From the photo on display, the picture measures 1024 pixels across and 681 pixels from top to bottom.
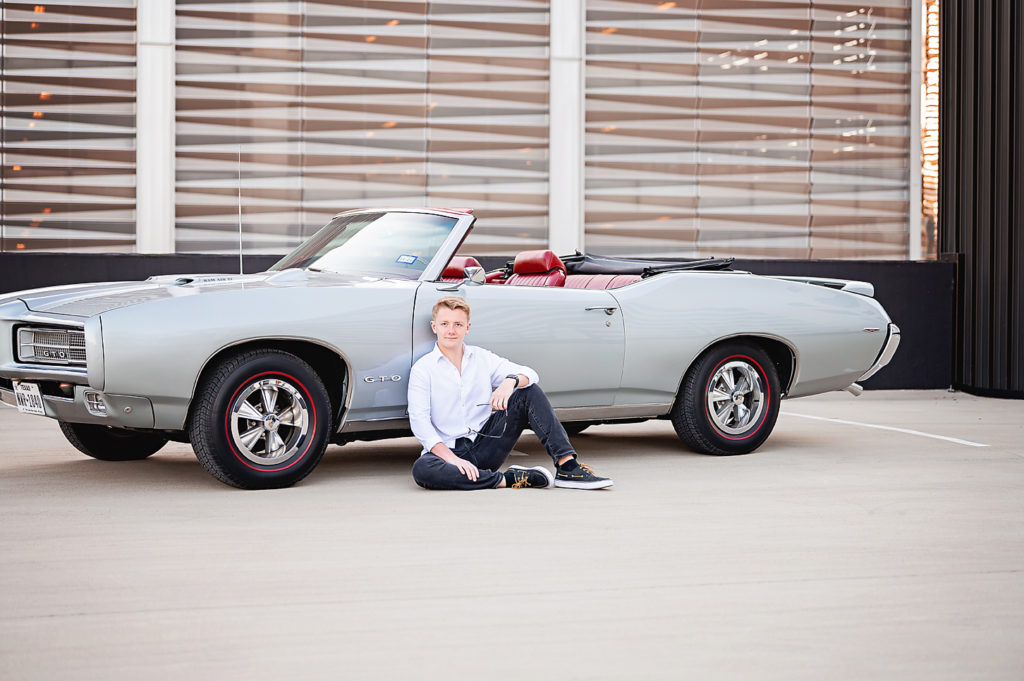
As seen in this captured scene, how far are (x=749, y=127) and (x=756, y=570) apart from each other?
9.96 metres

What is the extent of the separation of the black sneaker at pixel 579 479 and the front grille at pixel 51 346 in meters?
2.21

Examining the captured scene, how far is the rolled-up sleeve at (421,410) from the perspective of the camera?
557 centimetres

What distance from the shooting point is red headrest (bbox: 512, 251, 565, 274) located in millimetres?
6914

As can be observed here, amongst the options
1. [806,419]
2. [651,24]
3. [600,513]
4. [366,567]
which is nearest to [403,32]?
[651,24]

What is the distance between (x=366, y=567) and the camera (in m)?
4.08

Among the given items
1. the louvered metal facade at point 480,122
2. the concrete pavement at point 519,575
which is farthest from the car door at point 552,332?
the louvered metal facade at point 480,122

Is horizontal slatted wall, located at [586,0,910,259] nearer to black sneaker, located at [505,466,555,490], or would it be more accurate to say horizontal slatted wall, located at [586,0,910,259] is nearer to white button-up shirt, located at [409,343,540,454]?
white button-up shirt, located at [409,343,540,454]

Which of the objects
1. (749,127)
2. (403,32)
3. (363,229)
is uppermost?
(403,32)

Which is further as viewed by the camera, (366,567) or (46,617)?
(366,567)

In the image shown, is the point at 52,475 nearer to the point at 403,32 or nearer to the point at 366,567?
the point at 366,567

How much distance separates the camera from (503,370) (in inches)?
229

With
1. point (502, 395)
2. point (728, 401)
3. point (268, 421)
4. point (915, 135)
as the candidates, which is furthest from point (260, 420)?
point (915, 135)

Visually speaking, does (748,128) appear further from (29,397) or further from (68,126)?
(29,397)

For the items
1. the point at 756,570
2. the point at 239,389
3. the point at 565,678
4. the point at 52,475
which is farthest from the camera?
the point at 52,475
